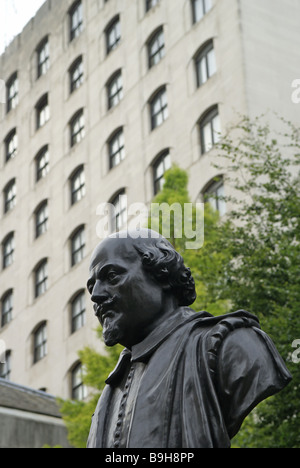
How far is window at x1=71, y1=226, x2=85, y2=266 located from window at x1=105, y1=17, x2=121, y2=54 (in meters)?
9.74

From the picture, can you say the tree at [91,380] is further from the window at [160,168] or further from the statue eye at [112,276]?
the window at [160,168]

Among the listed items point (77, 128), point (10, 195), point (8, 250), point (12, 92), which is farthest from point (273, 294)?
point (12, 92)

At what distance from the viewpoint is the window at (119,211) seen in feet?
129

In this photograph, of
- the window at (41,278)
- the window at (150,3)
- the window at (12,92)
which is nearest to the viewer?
the window at (150,3)

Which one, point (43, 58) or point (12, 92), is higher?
point (43, 58)

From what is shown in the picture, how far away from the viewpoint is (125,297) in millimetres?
4559

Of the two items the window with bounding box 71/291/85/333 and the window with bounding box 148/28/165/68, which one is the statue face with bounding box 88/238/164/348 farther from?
the window with bounding box 148/28/165/68

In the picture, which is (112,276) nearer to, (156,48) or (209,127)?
(209,127)

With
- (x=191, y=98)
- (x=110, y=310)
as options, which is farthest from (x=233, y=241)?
(x=191, y=98)

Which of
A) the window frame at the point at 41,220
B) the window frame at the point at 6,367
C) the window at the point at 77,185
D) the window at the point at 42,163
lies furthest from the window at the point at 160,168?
the window frame at the point at 6,367

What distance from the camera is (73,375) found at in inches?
1614

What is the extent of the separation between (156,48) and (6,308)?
653 inches

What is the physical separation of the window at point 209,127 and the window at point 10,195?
1766 centimetres

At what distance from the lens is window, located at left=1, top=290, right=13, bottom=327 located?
48366 mm
